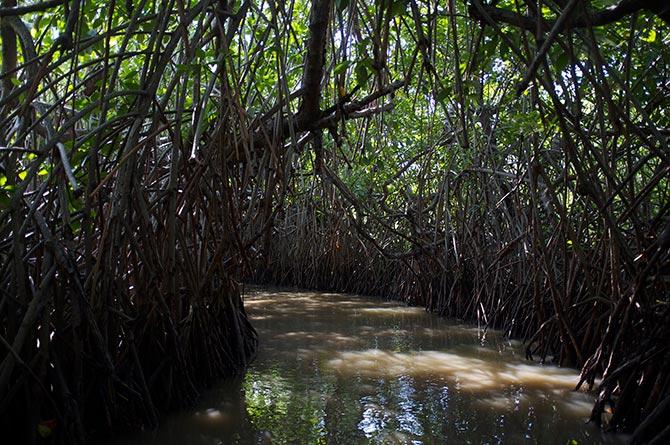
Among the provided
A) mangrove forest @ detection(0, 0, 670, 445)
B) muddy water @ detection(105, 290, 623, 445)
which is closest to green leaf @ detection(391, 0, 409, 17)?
mangrove forest @ detection(0, 0, 670, 445)

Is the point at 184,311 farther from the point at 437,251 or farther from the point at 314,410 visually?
the point at 437,251

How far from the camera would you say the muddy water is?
2697 millimetres

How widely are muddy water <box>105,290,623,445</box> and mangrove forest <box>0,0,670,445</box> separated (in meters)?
0.02

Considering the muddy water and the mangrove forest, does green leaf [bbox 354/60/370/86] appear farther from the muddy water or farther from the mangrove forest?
the muddy water

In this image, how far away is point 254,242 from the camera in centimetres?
368

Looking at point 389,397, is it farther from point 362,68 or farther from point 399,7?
point 399,7

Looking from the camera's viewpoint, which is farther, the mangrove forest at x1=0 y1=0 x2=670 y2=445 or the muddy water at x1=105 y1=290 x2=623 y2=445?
the muddy water at x1=105 y1=290 x2=623 y2=445

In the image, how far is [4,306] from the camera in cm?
234

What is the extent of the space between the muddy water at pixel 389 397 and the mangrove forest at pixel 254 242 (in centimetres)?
2

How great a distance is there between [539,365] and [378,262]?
17.3ft

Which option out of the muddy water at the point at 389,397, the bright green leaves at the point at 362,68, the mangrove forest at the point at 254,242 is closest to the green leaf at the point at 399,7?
the mangrove forest at the point at 254,242

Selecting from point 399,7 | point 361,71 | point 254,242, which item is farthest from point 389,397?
point 399,7

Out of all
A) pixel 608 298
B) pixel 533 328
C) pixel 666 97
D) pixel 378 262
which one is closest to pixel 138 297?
pixel 608 298

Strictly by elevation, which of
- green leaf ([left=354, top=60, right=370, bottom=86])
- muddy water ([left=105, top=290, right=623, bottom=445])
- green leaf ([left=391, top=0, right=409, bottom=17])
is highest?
green leaf ([left=391, top=0, right=409, bottom=17])
